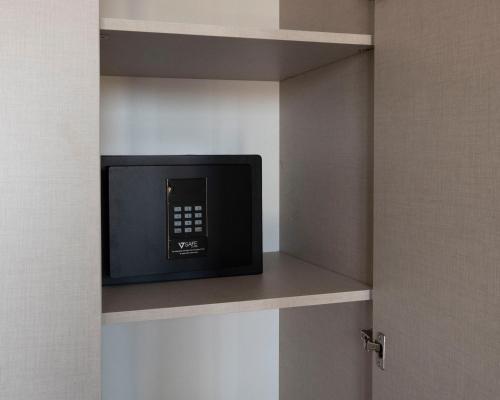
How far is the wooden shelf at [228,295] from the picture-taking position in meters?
0.88

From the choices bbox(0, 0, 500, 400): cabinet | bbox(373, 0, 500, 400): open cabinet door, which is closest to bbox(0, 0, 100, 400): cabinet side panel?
bbox(0, 0, 500, 400): cabinet

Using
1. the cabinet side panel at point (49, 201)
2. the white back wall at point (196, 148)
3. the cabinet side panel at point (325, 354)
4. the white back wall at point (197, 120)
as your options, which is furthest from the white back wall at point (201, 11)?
the cabinet side panel at point (325, 354)

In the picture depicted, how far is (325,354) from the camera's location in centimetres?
124

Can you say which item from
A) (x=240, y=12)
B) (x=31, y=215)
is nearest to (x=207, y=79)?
(x=240, y=12)

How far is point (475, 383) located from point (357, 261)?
358mm

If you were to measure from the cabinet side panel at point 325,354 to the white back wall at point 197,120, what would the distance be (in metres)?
0.21

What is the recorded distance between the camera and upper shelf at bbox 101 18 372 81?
2.80 ft

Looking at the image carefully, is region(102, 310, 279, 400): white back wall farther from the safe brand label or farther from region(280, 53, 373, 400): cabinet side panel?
the safe brand label

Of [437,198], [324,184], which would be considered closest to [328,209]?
[324,184]

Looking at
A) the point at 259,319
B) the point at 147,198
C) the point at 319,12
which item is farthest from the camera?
the point at 259,319

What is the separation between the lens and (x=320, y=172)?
47.4 inches

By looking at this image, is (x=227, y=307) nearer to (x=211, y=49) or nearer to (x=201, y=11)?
(x=211, y=49)

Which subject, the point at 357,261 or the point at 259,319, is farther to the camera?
the point at 259,319

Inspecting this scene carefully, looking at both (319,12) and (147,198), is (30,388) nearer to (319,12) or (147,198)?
(147,198)
